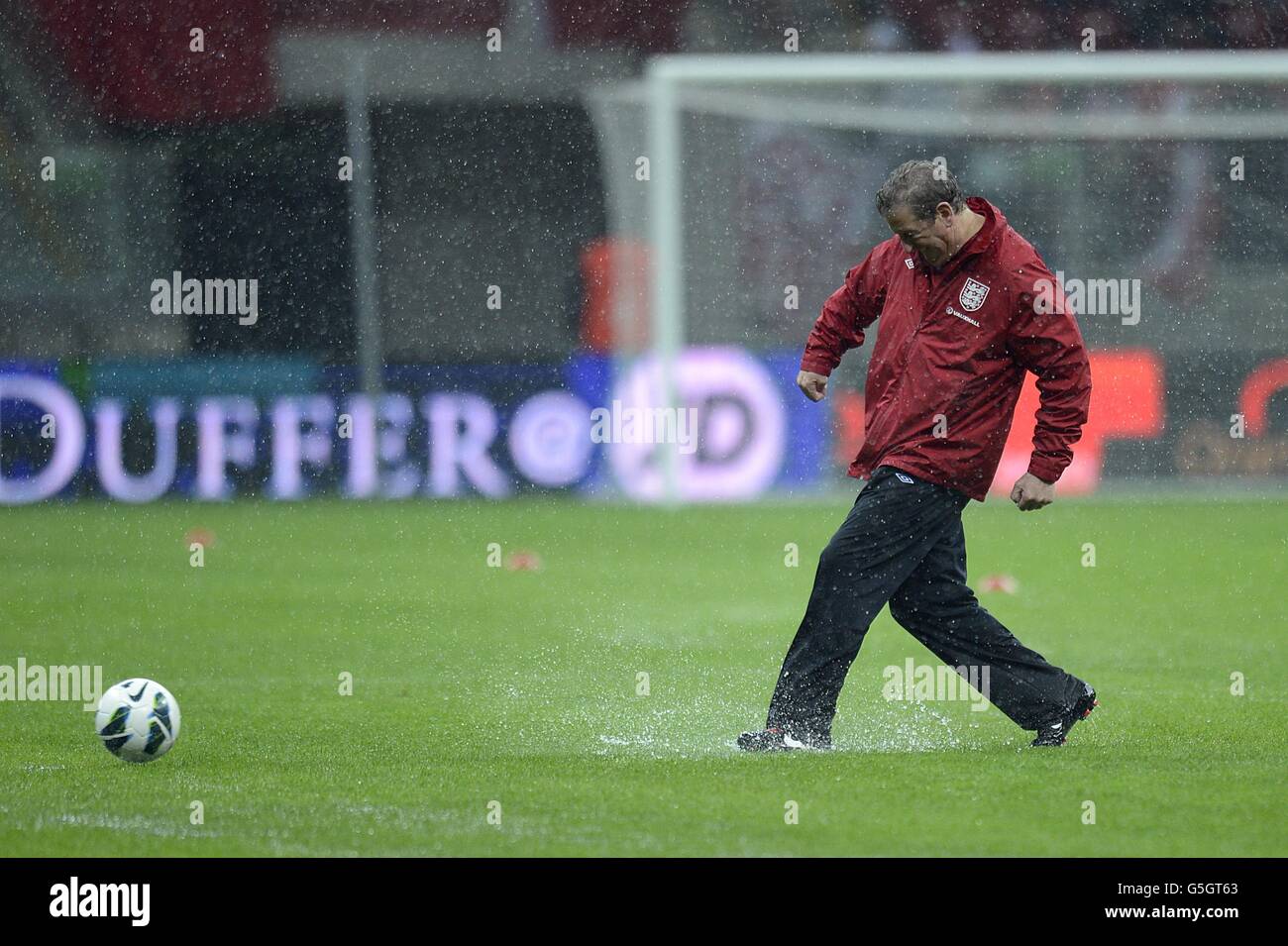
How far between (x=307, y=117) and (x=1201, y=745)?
16.7 metres

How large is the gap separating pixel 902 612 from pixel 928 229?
127cm

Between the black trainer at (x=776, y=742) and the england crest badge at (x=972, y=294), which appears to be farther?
the black trainer at (x=776, y=742)

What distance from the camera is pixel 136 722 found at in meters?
6.52

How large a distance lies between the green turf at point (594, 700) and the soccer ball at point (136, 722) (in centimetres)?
8

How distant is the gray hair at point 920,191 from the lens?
20.7 feet

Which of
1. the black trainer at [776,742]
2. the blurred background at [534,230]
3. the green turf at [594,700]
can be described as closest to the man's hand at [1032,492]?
the green turf at [594,700]

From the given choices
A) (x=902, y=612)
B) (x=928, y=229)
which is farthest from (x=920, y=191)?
(x=902, y=612)

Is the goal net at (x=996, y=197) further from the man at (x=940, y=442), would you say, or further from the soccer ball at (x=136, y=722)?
the soccer ball at (x=136, y=722)

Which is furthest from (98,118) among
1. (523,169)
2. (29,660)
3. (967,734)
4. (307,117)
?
(967,734)

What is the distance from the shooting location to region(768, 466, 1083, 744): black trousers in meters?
6.47

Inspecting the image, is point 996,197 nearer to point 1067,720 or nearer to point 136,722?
point 1067,720

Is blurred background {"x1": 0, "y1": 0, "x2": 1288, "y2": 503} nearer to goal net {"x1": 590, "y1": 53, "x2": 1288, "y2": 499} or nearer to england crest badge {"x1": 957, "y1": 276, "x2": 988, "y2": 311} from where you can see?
goal net {"x1": 590, "y1": 53, "x2": 1288, "y2": 499}

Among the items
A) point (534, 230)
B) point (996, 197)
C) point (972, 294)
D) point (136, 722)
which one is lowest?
point (136, 722)

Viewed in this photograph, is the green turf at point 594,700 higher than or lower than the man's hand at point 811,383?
lower
